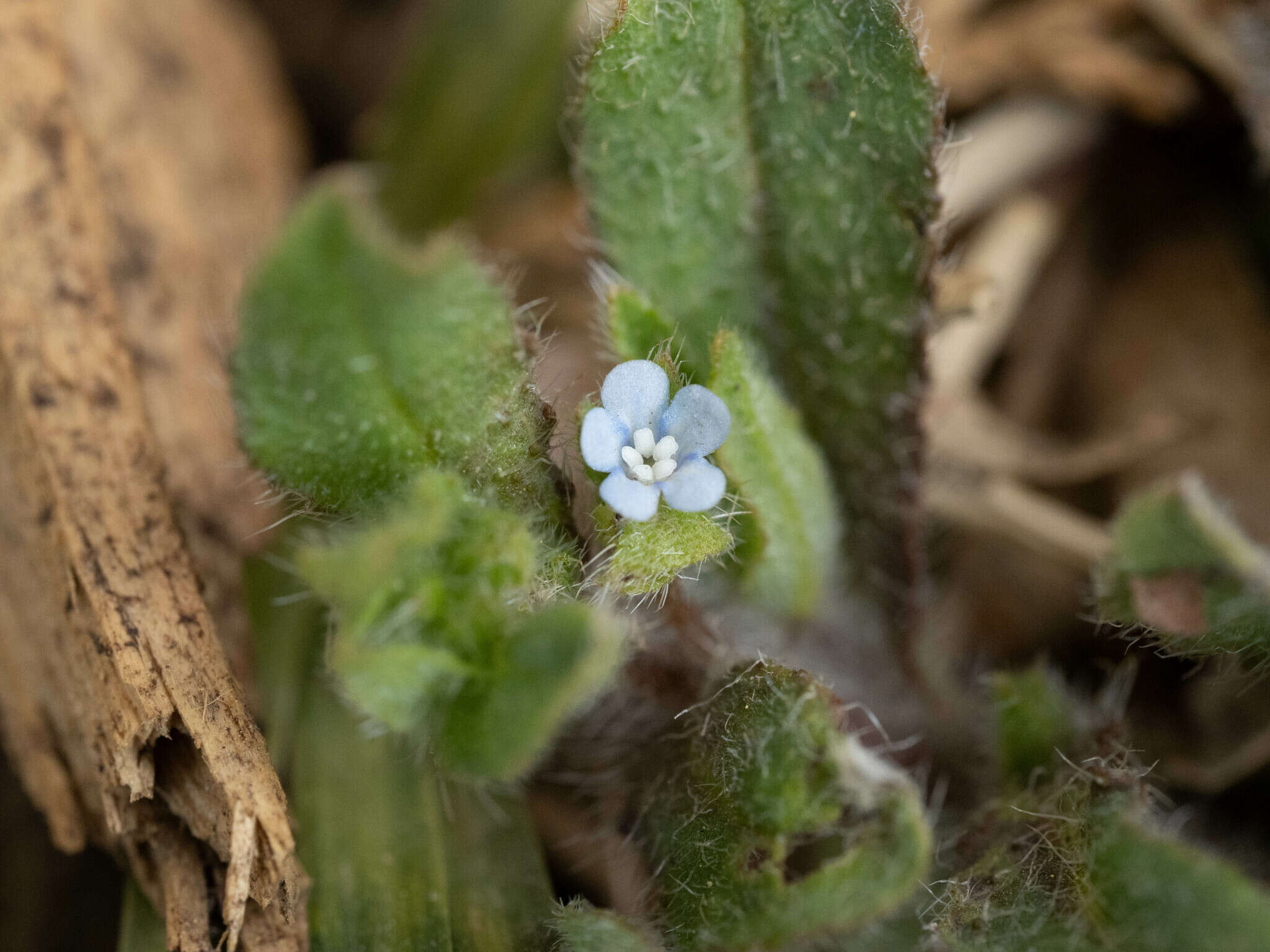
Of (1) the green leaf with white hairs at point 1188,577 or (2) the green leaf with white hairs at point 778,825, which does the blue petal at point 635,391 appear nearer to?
(2) the green leaf with white hairs at point 778,825

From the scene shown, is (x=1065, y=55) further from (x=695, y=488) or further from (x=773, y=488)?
(x=695, y=488)

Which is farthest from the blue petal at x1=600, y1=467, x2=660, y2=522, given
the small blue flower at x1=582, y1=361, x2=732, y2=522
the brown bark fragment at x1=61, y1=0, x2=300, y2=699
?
the brown bark fragment at x1=61, y1=0, x2=300, y2=699

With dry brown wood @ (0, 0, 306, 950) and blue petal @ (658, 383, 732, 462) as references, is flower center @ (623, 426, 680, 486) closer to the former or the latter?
blue petal @ (658, 383, 732, 462)

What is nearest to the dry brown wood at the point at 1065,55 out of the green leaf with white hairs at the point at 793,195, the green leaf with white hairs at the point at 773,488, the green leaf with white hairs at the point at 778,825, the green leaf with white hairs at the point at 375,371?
the green leaf with white hairs at the point at 793,195

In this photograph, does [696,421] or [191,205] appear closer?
[696,421]

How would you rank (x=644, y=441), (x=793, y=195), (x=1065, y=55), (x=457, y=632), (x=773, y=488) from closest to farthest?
(x=457, y=632)
(x=644, y=441)
(x=773, y=488)
(x=793, y=195)
(x=1065, y=55)

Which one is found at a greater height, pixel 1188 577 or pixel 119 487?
pixel 119 487

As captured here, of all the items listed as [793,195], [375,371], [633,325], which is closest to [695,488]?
[633,325]
